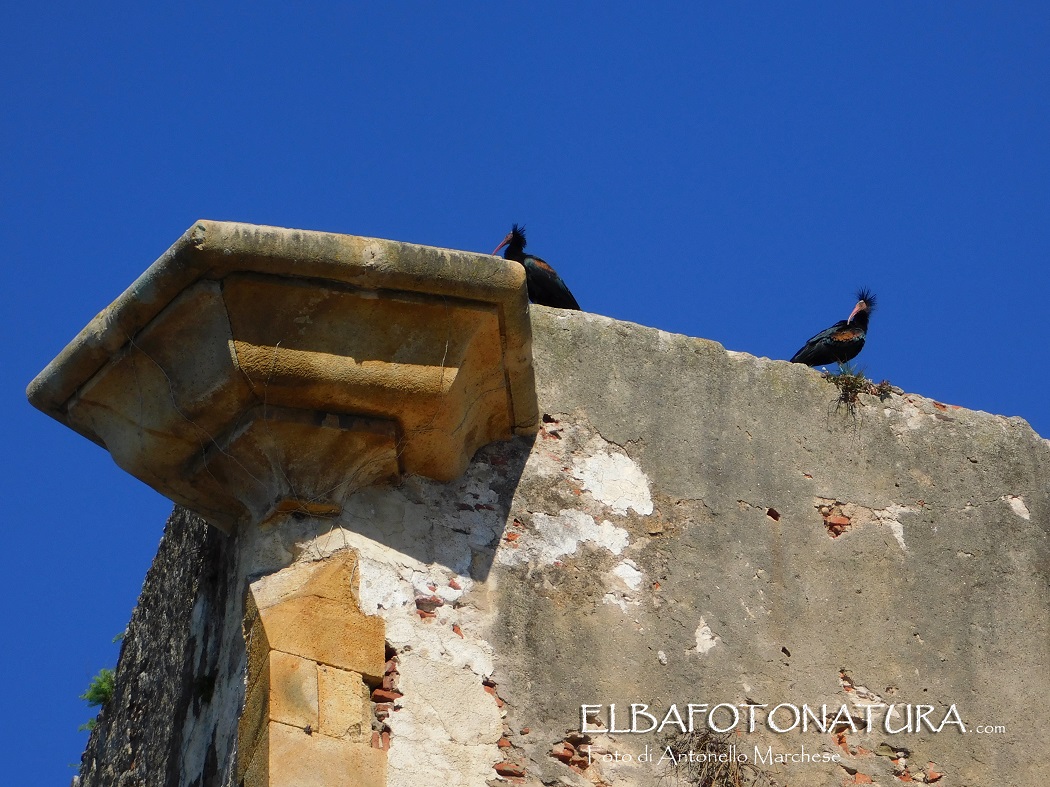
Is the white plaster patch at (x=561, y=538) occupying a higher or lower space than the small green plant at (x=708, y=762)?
higher

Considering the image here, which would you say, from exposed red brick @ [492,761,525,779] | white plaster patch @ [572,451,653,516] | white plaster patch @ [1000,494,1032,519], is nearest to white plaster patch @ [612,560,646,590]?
white plaster patch @ [572,451,653,516]

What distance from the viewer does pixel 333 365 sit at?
17.7 feet

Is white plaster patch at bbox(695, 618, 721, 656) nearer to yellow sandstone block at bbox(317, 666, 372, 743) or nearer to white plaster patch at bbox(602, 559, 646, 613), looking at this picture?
white plaster patch at bbox(602, 559, 646, 613)

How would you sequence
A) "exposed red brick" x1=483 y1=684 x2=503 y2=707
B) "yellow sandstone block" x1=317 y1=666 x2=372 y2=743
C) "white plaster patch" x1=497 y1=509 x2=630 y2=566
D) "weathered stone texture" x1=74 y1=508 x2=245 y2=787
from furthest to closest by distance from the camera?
"white plaster patch" x1=497 y1=509 x2=630 y2=566 → "weathered stone texture" x1=74 y1=508 x2=245 y2=787 → "exposed red brick" x1=483 y1=684 x2=503 y2=707 → "yellow sandstone block" x1=317 y1=666 x2=372 y2=743

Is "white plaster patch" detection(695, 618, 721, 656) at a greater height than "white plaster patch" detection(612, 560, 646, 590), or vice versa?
"white plaster patch" detection(612, 560, 646, 590)

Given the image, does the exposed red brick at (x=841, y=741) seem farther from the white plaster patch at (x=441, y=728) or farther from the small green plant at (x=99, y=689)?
the small green plant at (x=99, y=689)

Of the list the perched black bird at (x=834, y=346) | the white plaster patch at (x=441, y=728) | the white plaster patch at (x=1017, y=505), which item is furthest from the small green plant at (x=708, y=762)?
the perched black bird at (x=834, y=346)

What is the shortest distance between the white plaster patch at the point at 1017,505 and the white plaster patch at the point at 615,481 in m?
1.57

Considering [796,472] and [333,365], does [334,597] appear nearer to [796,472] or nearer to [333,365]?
[333,365]

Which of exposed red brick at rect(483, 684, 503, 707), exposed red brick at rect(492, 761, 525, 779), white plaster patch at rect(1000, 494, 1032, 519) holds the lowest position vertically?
exposed red brick at rect(492, 761, 525, 779)

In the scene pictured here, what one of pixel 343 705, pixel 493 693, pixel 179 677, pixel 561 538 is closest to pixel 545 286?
pixel 561 538

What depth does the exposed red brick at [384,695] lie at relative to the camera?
529 cm

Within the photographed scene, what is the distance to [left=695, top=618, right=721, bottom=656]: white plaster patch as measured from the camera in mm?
5902

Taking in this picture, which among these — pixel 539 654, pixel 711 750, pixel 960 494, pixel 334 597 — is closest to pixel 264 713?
pixel 334 597
